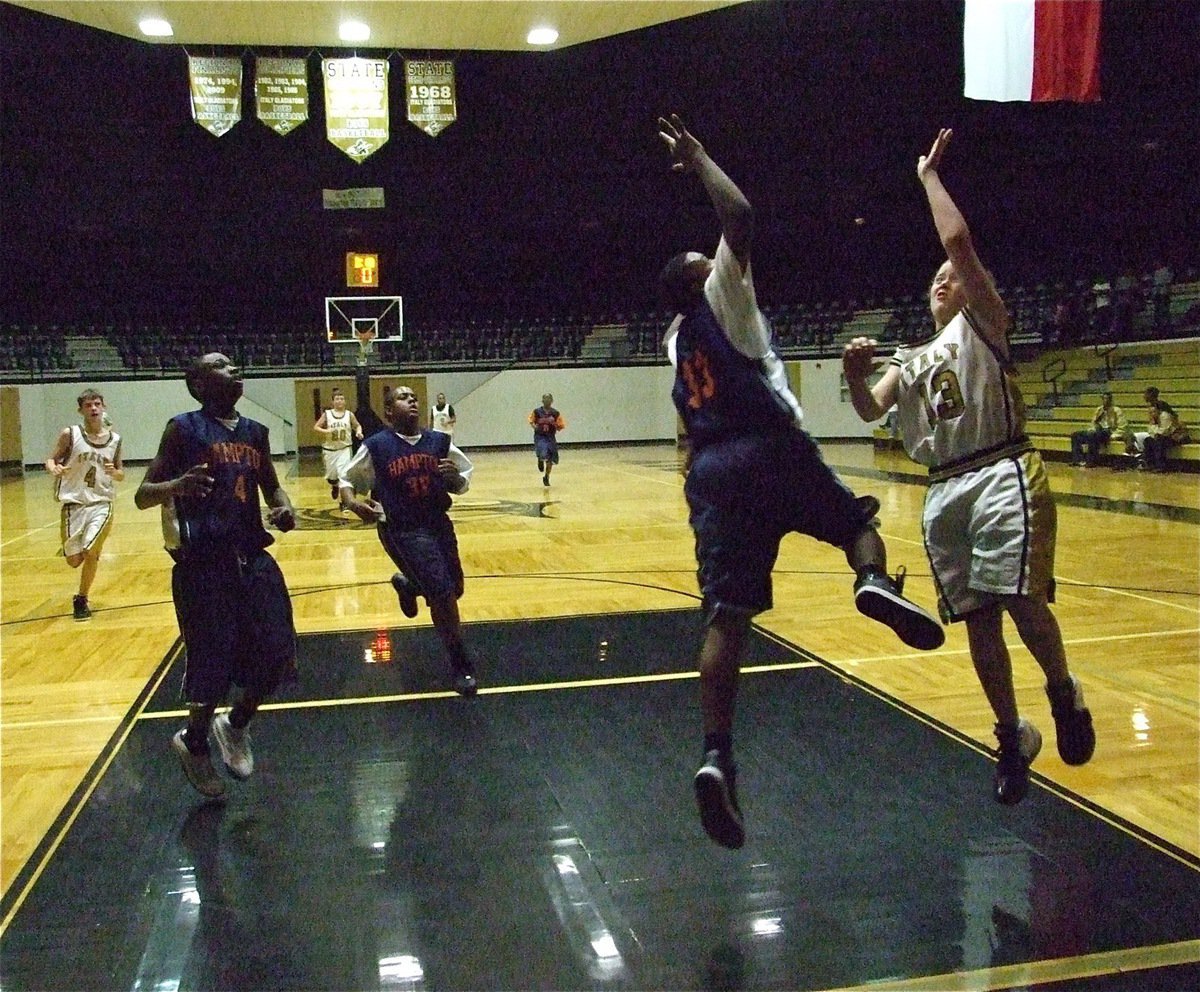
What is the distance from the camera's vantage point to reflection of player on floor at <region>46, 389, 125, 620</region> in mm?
7715

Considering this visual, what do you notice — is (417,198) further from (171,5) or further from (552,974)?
(552,974)

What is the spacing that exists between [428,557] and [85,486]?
3716mm

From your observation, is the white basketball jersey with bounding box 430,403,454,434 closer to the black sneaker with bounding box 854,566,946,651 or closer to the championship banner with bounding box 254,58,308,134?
the championship banner with bounding box 254,58,308,134

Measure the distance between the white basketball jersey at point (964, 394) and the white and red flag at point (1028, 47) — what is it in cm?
597

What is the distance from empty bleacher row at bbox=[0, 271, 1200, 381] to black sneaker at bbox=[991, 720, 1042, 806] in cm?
1983

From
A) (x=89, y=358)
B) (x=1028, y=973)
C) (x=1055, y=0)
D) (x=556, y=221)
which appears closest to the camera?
(x=1028, y=973)

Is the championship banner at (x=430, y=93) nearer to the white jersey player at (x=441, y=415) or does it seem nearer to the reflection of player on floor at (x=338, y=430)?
the reflection of player on floor at (x=338, y=430)

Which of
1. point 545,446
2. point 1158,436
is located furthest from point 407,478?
point 1158,436

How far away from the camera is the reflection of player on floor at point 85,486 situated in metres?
7.71

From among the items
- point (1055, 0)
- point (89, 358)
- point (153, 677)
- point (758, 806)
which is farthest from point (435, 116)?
point (89, 358)

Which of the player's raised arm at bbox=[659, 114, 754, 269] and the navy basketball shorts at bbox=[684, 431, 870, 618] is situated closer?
the player's raised arm at bbox=[659, 114, 754, 269]

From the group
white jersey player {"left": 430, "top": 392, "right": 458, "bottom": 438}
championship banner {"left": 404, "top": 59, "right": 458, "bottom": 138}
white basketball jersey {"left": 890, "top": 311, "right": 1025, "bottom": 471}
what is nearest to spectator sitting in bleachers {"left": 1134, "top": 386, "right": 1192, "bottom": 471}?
white jersey player {"left": 430, "top": 392, "right": 458, "bottom": 438}

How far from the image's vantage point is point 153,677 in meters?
5.92

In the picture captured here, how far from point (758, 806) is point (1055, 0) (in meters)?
7.40
